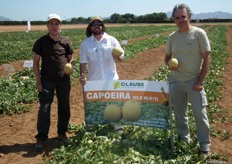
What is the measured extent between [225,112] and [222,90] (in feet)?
8.05

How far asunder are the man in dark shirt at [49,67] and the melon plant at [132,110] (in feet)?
4.30

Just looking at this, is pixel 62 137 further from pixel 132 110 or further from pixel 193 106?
pixel 193 106

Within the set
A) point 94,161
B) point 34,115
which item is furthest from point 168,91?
point 34,115

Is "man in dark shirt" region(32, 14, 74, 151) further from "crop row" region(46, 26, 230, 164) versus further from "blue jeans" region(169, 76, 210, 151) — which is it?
"blue jeans" region(169, 76, 210, 151)

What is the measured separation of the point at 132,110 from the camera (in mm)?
5234

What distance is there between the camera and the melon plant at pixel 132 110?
523cm

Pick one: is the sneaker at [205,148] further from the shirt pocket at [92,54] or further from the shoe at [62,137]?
the shoe at [62,137]

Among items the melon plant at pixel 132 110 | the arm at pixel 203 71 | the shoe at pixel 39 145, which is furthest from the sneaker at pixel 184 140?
the shoe at pixel 39 145

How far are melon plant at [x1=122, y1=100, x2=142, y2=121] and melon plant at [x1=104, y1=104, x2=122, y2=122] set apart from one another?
153 millimetres

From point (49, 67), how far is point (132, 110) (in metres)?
1.65

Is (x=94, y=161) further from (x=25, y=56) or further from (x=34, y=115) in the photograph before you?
(x=25, y=56)

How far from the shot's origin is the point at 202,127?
16.8 feet

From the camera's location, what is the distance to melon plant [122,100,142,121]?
206 inches

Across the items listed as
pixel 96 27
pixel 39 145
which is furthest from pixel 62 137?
pixel 96 27
